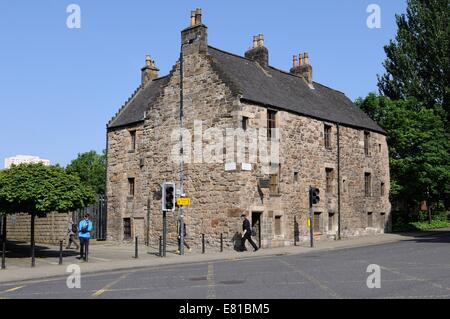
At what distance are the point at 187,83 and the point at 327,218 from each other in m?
11.6

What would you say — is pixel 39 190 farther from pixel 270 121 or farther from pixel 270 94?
pixel 270 94

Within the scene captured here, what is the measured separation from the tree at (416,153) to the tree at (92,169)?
42.4 meters

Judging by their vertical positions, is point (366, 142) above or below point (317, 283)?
above

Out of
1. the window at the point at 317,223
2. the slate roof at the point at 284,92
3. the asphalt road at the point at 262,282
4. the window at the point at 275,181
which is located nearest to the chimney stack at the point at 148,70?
the slate roof at the point at 284,92

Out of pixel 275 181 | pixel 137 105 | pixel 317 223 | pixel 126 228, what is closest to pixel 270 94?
pixel 275 181

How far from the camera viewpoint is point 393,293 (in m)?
9.84

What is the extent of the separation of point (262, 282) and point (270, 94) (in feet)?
55.7

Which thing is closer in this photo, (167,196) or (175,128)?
(167,196)

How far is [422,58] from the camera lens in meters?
47.0

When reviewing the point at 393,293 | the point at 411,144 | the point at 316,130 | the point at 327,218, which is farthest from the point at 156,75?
the point at 393,293

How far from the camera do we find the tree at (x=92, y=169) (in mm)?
71769

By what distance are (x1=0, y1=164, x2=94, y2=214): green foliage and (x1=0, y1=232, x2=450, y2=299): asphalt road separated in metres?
4.82

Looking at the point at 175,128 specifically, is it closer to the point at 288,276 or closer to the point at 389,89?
the point at 288,276

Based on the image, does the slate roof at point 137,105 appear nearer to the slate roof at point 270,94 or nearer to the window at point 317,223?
the slate roof at point 270,94
